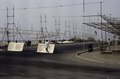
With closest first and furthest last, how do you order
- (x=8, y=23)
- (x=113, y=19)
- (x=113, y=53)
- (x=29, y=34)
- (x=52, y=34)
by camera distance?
(x=113, y=53)
(x=113, y=19)
(x=8, y=23)
(x=29, y=34)
(x=52, y=34)

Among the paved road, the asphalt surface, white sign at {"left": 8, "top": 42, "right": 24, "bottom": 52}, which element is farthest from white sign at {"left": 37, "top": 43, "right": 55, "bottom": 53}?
the paved road

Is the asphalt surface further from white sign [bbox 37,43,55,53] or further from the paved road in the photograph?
white sign [bbox 37,43,55,53]

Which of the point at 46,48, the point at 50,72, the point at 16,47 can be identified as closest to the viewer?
the point at 50,72

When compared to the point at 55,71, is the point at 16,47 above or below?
above

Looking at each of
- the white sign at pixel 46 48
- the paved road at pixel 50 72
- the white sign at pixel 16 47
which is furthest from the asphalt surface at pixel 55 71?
the white sign at pixel 16 47

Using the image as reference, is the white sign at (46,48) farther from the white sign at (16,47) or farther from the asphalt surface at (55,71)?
the asphalt surface at (55,71)

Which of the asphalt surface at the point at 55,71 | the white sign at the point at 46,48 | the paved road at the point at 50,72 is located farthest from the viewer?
the white sign at the point at 46,48

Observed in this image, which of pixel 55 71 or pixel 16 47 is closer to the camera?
pixel 55 71

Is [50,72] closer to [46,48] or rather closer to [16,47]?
[46,48]

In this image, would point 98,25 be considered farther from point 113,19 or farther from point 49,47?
point 49,47

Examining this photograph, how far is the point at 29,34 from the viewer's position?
82562 millimetres

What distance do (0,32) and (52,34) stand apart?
75.4 feet

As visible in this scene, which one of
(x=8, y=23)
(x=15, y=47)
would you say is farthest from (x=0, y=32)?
(x=15, y=47)

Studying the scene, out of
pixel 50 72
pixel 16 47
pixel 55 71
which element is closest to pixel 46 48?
pixel 16 47
